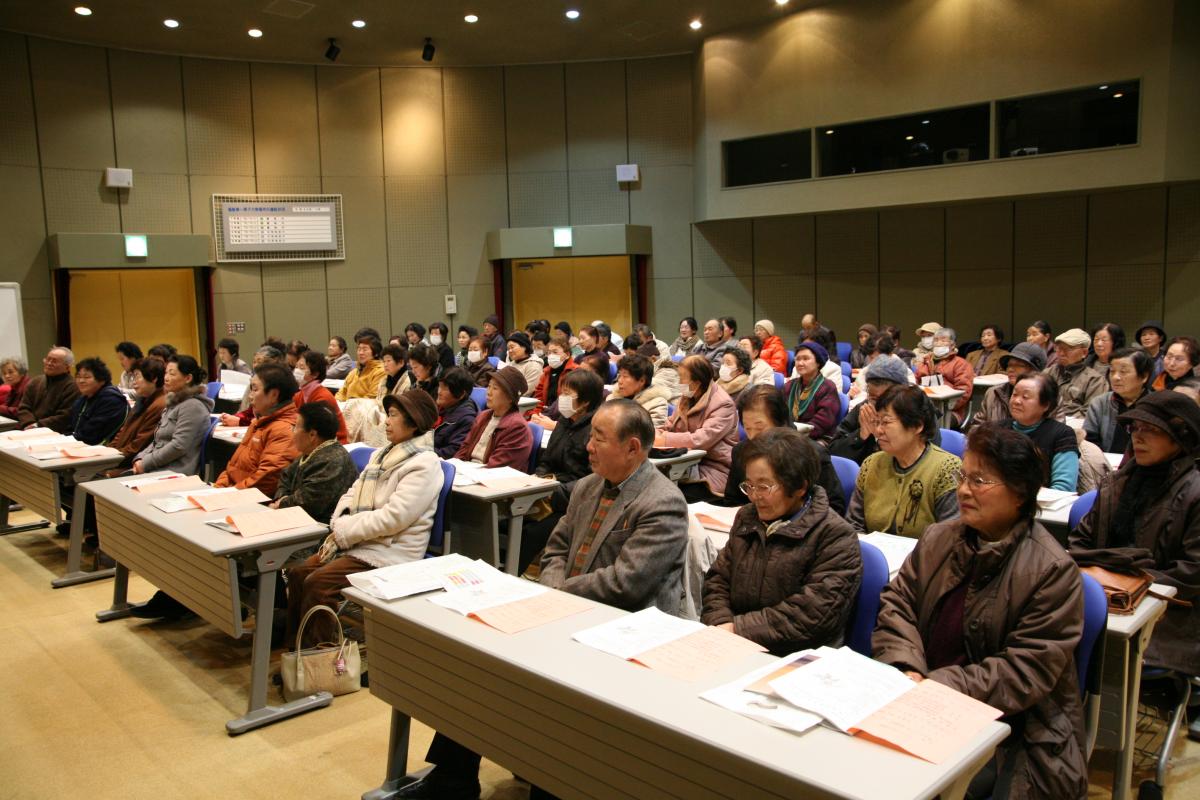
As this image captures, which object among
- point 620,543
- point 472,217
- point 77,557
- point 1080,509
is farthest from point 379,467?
point 472,217

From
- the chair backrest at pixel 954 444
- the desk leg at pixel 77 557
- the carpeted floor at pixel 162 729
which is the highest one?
the chair backrest at pixel 954 444

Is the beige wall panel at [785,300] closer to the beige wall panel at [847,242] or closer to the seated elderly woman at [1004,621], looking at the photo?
the beige wall panel at [847,242]

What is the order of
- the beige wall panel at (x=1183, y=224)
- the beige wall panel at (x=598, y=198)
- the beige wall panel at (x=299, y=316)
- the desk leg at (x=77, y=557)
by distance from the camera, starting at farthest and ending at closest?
the beige wall panel at (x=598, y=198) → the beige wall panel at (x=299, y=316) → the beige wall panel at (x=1183, y=224) → the desk leg at (x=77, y=557)

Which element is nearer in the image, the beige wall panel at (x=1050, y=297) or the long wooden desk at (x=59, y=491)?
the long wooden desk at (x=59, y=491)

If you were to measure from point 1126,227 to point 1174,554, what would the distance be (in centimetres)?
953

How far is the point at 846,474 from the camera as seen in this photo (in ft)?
13.7

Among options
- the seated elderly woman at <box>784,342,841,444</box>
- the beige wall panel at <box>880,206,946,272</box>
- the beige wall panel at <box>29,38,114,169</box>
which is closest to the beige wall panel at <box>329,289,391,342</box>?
the beige wall panel at <box>29,38,114,169</box>

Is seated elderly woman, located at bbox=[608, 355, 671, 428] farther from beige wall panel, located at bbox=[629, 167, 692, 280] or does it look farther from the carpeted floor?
beige wall panel, located at bbox=[629, 167, 692, 280]

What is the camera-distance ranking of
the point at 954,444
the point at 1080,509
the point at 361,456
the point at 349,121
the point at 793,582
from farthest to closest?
the point at 349,121 < the point at 361,456 < the point at 954,444 < the point at 1080,509 < the point at 793,582

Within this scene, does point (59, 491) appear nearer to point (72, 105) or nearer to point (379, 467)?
point (379, 467)

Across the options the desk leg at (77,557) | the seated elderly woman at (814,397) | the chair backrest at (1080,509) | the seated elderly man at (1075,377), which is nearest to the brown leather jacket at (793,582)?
the chair backrest at (1080,509)

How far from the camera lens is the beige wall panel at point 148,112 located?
1216 centimetres

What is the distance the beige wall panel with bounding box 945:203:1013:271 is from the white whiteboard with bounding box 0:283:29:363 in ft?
40.0

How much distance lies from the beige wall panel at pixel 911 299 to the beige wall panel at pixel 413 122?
23.3ft
